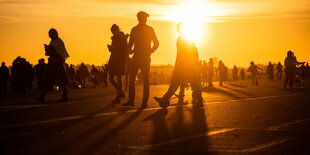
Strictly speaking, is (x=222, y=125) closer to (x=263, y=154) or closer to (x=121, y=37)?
(x=263, y=154)

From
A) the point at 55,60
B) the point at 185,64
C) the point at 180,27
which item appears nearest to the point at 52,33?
the point at 55,60

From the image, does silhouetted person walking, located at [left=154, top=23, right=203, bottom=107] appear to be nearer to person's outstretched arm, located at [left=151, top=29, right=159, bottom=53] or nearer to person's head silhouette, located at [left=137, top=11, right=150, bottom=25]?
person's outstretched arm, located at [left=151, top=29, right=159, bottom=53]

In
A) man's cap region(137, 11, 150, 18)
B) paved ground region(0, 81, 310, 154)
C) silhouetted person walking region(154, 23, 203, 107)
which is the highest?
man's cap region(137, 11, 150, 18)

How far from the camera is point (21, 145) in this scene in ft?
16.3

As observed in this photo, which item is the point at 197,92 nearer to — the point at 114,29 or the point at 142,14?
the point at 142,14

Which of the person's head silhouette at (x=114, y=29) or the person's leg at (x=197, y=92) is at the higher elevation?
the person's head silhouette at (x=114, y=29)

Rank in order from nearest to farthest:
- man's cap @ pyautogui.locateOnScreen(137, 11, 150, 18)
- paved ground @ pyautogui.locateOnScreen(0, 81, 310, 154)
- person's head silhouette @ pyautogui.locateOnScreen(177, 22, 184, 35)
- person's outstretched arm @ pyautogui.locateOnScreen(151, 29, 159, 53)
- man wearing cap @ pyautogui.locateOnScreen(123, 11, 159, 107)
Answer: paved ground @ pyautogui.locateOnScreen(0, 81, 310, 154), man's cap @ pyautogui.locateOnScreen(137, 11, 150, 18), man wearing cap @ pyautogui.locateOnScreen(123, 11, 159, 107), person's outstretched arm @ pyautogui.locateOnScreen(151, 29, 159, 53), person's head silhouette @ pyautogui.locateOnScreen(177, 22, 184, 35)

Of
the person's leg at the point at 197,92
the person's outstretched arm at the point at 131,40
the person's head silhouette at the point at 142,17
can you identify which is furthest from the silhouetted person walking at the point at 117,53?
the person's leg at the point at 197,92

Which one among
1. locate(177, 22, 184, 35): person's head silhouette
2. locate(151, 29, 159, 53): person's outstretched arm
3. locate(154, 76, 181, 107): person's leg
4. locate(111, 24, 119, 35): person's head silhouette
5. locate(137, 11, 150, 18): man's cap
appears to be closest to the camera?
locate(154, 76, 181, 107): person's leg

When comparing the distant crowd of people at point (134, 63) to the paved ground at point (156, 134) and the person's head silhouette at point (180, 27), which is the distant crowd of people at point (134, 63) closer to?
the person's head silhouette at point (180, 27)

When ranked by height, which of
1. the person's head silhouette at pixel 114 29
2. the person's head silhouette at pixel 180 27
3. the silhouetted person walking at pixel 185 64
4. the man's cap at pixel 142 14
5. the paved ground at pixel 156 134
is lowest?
the paved ground at pixel 156 134

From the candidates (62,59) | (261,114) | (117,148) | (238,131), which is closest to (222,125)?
A: (238,131)

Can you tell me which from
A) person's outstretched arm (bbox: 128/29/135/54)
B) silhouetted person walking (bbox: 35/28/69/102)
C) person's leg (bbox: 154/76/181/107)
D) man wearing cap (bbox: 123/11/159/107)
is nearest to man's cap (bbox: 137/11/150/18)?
man wearing cap (bbox: 123/11/159/107)

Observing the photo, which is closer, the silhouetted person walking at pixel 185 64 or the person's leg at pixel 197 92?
the person's leg at pixel 197 92
